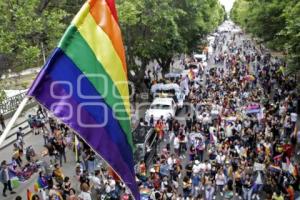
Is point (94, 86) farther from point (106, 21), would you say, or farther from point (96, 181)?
point (96, 181)

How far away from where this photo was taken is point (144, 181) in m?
15.6

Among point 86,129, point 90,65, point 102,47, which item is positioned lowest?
point 86,129

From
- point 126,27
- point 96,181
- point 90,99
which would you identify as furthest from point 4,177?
point 126,27

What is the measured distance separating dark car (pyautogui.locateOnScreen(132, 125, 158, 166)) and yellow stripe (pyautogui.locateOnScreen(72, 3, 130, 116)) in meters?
11.8

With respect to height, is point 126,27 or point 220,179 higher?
point 126,27

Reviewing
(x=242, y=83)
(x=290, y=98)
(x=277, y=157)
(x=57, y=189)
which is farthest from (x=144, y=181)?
(x=242, y=83)

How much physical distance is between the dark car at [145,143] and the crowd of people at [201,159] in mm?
434

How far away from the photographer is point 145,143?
19.2 m

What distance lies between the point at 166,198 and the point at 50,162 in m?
7.78

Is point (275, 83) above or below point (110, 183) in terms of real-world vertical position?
above

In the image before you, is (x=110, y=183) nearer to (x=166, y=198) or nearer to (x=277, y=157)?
(x=166, y=198)

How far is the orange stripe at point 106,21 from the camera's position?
5.59 m

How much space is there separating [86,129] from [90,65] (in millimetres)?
750

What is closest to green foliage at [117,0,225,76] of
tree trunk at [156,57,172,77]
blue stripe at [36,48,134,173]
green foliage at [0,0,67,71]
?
tree trunk at [156,57,172,77]
